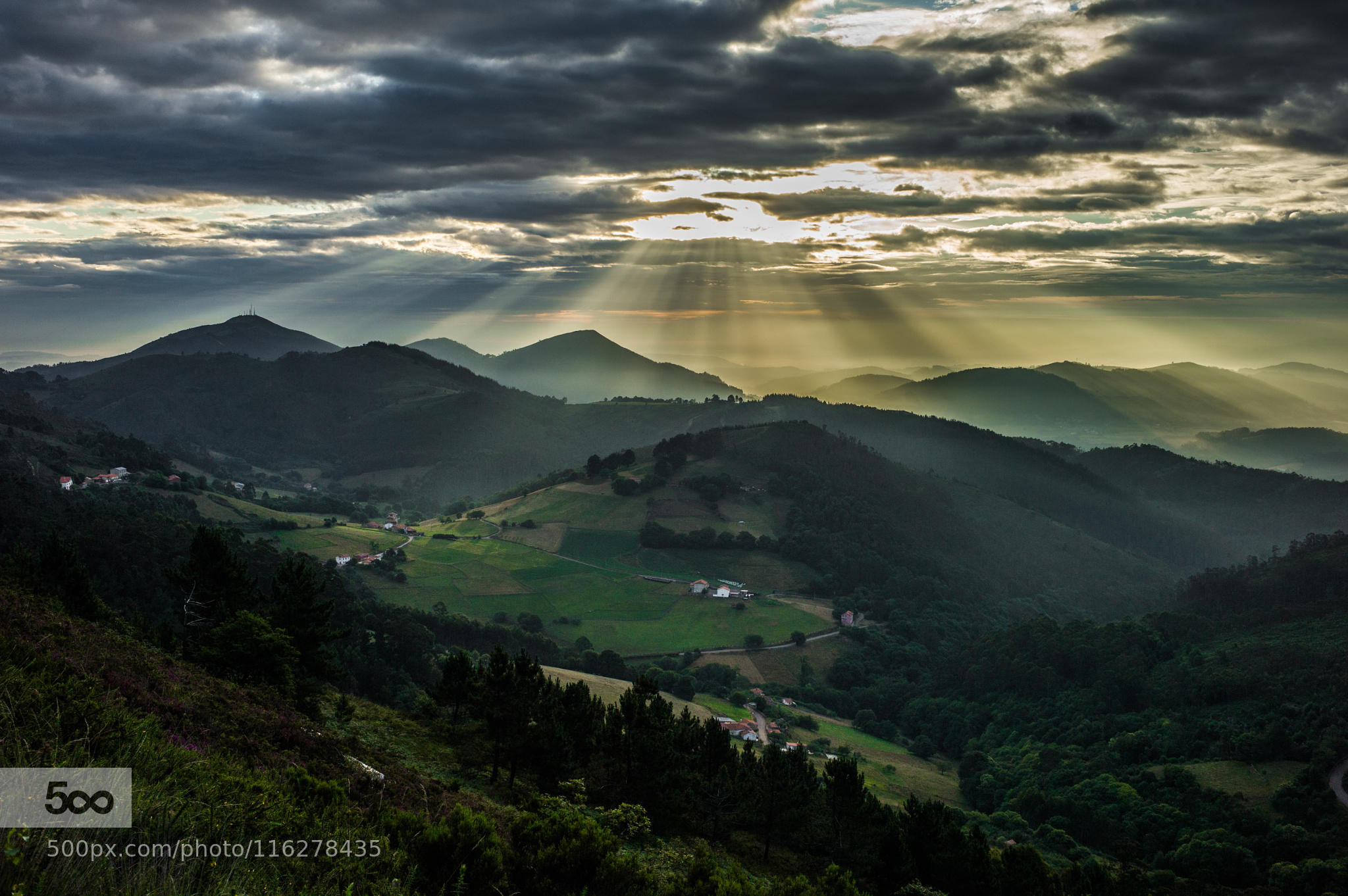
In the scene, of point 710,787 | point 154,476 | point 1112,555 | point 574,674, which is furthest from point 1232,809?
point 154,476

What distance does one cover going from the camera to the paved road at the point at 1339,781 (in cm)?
5393

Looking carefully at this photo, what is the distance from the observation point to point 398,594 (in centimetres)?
11081

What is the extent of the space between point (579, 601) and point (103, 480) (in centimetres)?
8351

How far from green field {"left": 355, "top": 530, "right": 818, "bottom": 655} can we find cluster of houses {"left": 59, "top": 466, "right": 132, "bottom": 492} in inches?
1142

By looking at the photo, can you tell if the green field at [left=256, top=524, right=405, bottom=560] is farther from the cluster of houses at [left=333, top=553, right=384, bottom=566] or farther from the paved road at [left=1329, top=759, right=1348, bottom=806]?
the paved road at [left=1329, top=759, right=1348, bottom=806]

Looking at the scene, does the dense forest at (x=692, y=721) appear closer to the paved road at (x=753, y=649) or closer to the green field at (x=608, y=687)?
the green field at (x=608, y=687)

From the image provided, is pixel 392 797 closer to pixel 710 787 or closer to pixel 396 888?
pixel 396 888

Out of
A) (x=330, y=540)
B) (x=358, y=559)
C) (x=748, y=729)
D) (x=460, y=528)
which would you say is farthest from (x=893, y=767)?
(x=460, y=528)

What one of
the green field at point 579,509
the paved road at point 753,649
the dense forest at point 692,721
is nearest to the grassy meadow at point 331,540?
the dense forest at point 692,721

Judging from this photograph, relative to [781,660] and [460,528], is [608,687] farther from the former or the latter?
[460,528]

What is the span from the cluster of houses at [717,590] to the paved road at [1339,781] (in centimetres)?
8102

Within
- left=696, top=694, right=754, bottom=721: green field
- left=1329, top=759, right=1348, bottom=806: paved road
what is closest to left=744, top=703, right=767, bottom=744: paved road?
left=696, top=694, right=754, bottom=721: green field

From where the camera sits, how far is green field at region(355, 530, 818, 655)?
111 metres

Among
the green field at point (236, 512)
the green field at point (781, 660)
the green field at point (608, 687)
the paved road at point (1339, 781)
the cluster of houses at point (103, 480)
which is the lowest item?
the green field at point (781, 660)
